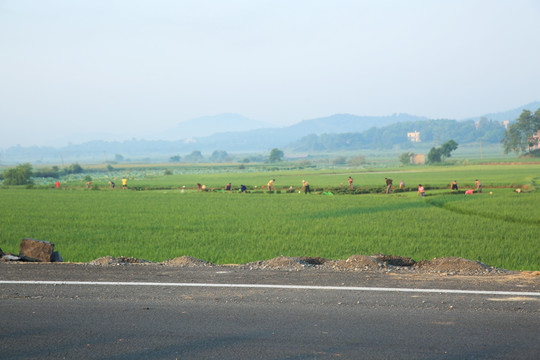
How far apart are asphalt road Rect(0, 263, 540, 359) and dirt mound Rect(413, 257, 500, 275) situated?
736mm

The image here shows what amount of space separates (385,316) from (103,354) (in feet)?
10.2

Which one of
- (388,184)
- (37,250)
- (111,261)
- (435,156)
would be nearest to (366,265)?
(111,261)

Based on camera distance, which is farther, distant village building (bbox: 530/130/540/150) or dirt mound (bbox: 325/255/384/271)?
distant village building (bbox: 530/130/540/150)

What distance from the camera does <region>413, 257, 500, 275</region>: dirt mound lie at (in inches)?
353

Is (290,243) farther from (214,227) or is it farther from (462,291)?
(462,291)

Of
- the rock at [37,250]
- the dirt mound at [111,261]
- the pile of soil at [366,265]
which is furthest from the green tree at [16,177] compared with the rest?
the pile of soil at [366,265]

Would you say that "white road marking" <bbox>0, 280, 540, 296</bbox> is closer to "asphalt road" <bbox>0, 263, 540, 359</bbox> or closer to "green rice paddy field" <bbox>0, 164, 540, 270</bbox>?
"asphalt road" <bbox>0, 263, 540, 359</bbox>

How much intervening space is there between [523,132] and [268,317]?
110 metres

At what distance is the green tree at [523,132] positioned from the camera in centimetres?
10275

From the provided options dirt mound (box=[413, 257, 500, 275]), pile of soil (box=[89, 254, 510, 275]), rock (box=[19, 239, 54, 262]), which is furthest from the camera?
rock (box=[19, 239, 54, 262])

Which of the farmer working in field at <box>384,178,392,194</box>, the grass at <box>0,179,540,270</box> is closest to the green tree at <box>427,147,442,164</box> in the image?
the farmer working in field at <box>384,178,392,194</box>

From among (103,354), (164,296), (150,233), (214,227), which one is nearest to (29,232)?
(150,233)

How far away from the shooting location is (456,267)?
9.24 meters

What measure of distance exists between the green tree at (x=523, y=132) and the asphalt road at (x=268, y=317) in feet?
343
